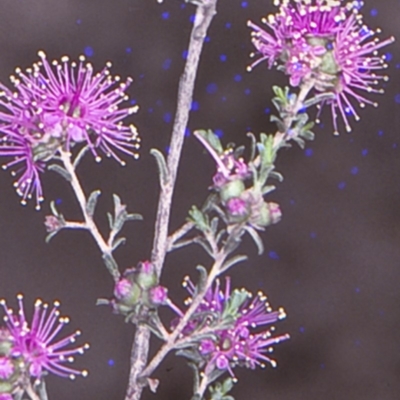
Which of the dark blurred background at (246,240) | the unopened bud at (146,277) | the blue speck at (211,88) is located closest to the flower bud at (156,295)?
the unopened bud at (146,277)

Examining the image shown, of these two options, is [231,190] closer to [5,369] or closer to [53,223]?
[53,223]

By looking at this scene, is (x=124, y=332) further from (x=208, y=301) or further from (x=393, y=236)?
(x=393, y=236)

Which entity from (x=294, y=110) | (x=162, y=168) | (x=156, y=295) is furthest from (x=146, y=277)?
(x=294, y=110)

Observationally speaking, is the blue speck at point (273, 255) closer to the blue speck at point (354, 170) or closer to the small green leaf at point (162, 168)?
the blue speck at point (354, 170)

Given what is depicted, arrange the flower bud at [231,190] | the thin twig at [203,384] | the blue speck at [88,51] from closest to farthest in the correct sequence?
the flower bud at [231,190] < the thin twig at [203,384] < the blue speck at [88,51]

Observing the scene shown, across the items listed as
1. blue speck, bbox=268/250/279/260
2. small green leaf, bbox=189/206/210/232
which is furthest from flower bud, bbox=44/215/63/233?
blue speck, bbox=268/250/279/260

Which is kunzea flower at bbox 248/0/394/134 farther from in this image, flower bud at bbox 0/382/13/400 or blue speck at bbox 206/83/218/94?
flower bud at bbox 0/382/13/400

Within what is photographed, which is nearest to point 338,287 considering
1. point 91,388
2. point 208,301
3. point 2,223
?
point 208,301
